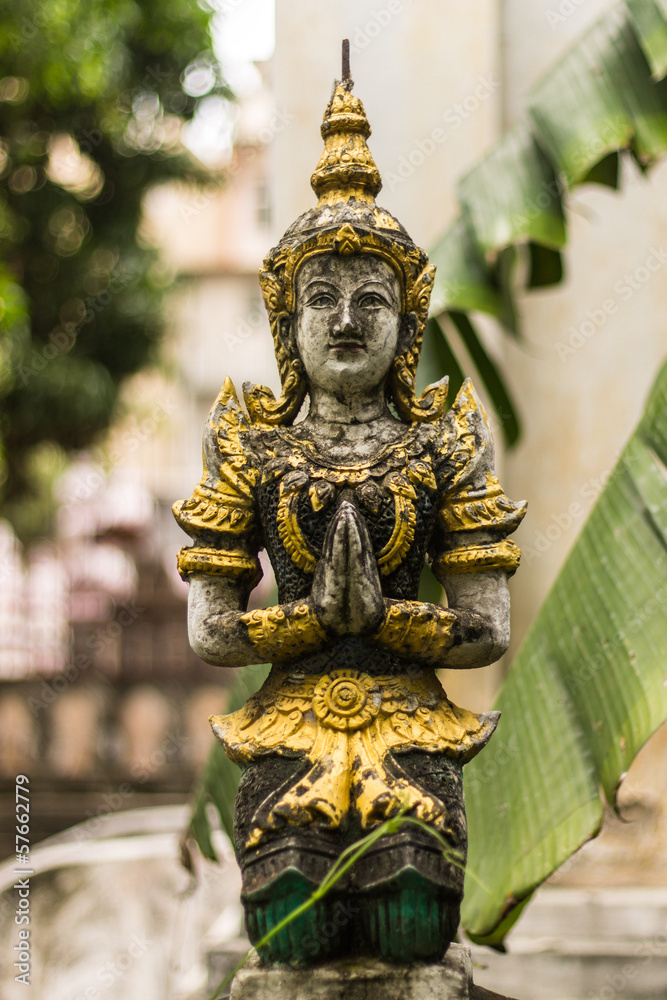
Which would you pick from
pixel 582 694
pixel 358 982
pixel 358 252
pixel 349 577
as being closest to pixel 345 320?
pixel 358 252

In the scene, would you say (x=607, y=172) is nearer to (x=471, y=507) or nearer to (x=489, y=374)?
(x=489, y=374)

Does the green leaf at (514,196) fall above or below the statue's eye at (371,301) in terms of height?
above

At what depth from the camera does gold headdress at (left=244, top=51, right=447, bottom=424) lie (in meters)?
2.52

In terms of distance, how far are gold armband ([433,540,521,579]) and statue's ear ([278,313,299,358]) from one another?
0.62 m

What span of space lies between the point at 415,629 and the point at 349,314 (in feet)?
2.42

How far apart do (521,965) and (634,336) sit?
2.67 metres

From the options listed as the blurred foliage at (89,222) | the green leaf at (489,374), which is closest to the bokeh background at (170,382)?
the blurred foliage at (89,222)

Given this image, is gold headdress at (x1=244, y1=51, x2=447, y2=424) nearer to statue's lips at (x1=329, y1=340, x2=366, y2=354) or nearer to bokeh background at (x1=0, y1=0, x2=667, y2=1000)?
statue's lips at (x1=329, y1=340, x2=366, y2=354)

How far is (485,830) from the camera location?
10.2ft

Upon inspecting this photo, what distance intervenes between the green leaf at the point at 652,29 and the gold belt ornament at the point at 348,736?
2002 mm

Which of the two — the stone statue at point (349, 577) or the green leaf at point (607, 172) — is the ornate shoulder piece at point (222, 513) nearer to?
the stone statue at point (349, 577)

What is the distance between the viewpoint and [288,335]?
2.59 m

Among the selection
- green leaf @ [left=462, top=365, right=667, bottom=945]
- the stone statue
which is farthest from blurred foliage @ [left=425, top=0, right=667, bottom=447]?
the stone statue

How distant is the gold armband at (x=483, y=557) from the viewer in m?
2.44
